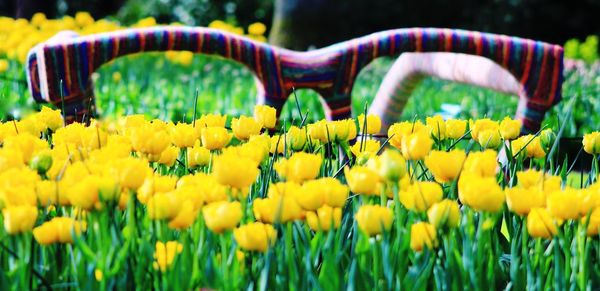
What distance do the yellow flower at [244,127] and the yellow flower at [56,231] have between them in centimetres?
45

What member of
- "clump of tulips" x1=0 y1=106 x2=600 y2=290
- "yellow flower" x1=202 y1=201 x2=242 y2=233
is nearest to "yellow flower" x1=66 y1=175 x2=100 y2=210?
"clump of tulips" x1=0 y1=106 x2=600 y2=290

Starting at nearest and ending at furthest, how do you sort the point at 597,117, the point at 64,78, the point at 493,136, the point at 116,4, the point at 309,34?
the point at 493,136
the point at 64,78
the point at 597,117
the point at 309,34
the point at 116,4

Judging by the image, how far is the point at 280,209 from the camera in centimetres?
91

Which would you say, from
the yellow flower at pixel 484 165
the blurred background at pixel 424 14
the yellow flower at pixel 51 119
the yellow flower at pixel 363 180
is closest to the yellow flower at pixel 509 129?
the yellow flower at pixel 484 165

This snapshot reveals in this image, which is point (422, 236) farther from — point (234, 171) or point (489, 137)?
point (489, 137)

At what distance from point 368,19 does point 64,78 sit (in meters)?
A: 10.4

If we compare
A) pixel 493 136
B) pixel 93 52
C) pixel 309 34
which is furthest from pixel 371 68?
pixel 493 136

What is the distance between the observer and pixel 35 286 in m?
0.94

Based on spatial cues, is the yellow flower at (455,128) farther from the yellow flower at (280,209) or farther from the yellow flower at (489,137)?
the yellow flower at (280,209)

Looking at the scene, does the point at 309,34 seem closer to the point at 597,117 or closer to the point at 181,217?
the point at 597,117

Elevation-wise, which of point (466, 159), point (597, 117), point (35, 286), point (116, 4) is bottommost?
point (116, 4)

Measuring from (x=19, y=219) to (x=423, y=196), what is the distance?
410 millimetres

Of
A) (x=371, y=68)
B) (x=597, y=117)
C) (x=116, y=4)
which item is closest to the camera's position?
(x=597, y=117)

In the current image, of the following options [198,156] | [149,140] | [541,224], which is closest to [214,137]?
[198,156]
